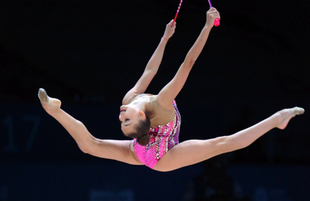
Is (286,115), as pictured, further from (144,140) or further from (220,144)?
(144,140)

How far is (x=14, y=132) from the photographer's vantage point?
406 centimetres

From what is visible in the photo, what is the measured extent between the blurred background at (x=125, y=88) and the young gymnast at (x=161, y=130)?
1392 millimetres

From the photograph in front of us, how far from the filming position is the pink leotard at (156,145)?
265 centimetres

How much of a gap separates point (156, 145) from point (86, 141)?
399mm

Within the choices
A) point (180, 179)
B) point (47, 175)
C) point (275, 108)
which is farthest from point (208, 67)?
point (47, 175)

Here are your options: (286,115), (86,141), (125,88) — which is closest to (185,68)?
(286,115)

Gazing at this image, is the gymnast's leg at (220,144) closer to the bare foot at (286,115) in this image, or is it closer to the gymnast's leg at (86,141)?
the bare foot at (286,115)

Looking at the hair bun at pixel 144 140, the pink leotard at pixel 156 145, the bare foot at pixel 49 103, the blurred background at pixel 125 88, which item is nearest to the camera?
the bare foot at pixel 49 103

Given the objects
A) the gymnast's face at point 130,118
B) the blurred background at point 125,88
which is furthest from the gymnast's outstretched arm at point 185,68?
the blurred background at point 125,88

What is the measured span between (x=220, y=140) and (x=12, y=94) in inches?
91.6

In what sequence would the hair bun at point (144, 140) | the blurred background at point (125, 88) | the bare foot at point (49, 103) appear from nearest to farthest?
the bare foot at point (49, 103), the hair bun at point (144, 140), the blurred background at point (125, 88)

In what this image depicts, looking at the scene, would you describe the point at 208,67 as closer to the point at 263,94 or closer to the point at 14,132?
the point at 263,94

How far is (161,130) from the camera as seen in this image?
267cm

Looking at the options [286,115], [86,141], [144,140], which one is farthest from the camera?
[86,141]
